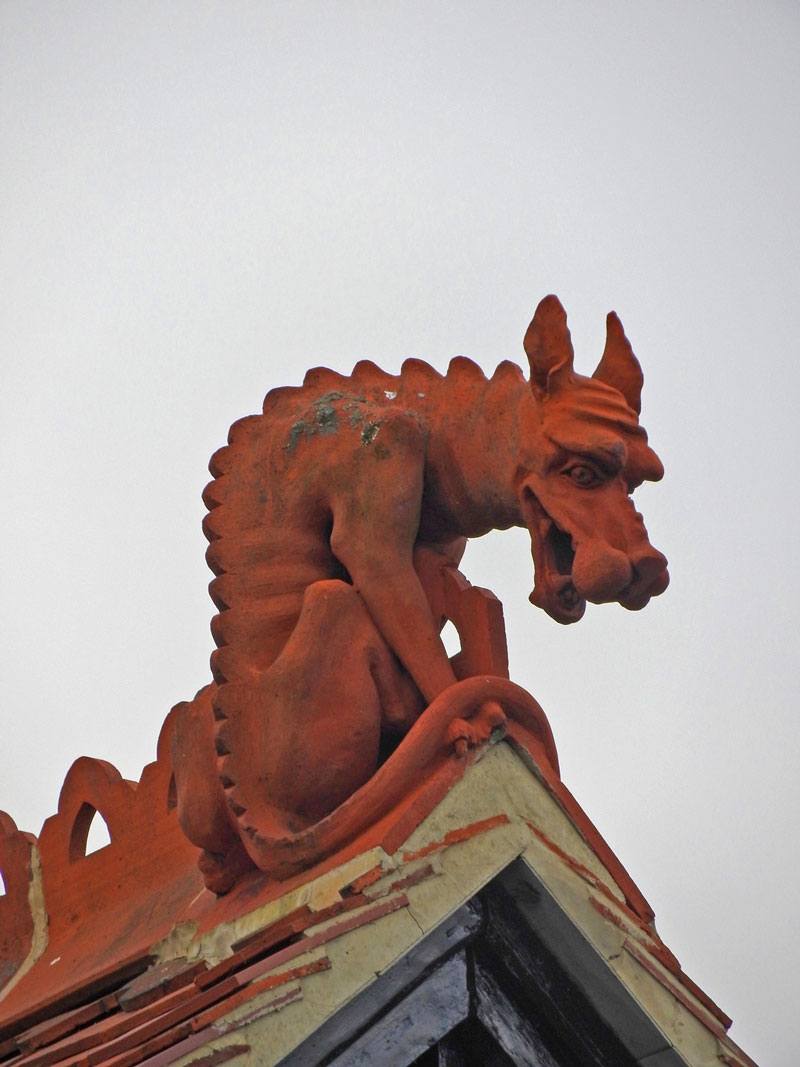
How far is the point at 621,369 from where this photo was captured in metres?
5.44

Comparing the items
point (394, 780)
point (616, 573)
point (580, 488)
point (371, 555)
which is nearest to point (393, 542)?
point (371, 555)

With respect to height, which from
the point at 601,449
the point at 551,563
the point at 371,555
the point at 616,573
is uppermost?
the point at 371,555

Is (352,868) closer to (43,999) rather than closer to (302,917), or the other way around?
(302,917)

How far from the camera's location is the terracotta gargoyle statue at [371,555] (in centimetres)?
497

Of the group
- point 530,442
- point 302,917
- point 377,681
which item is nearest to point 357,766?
point 377,681

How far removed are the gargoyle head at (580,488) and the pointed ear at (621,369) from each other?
0.13ft

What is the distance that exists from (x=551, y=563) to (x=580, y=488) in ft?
0.73

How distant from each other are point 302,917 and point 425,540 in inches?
55.4

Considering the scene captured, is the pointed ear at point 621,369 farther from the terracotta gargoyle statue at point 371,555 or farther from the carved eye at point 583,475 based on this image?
the carved eye at point 583,475

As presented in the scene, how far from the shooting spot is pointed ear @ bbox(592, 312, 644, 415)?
543 centimetres

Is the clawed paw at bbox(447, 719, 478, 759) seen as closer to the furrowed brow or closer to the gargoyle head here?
the gargoyle head

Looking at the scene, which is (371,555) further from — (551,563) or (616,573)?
(616,573)

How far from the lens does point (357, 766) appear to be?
16.3 ft

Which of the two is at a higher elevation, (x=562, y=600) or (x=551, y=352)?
(x=551, y=352)
